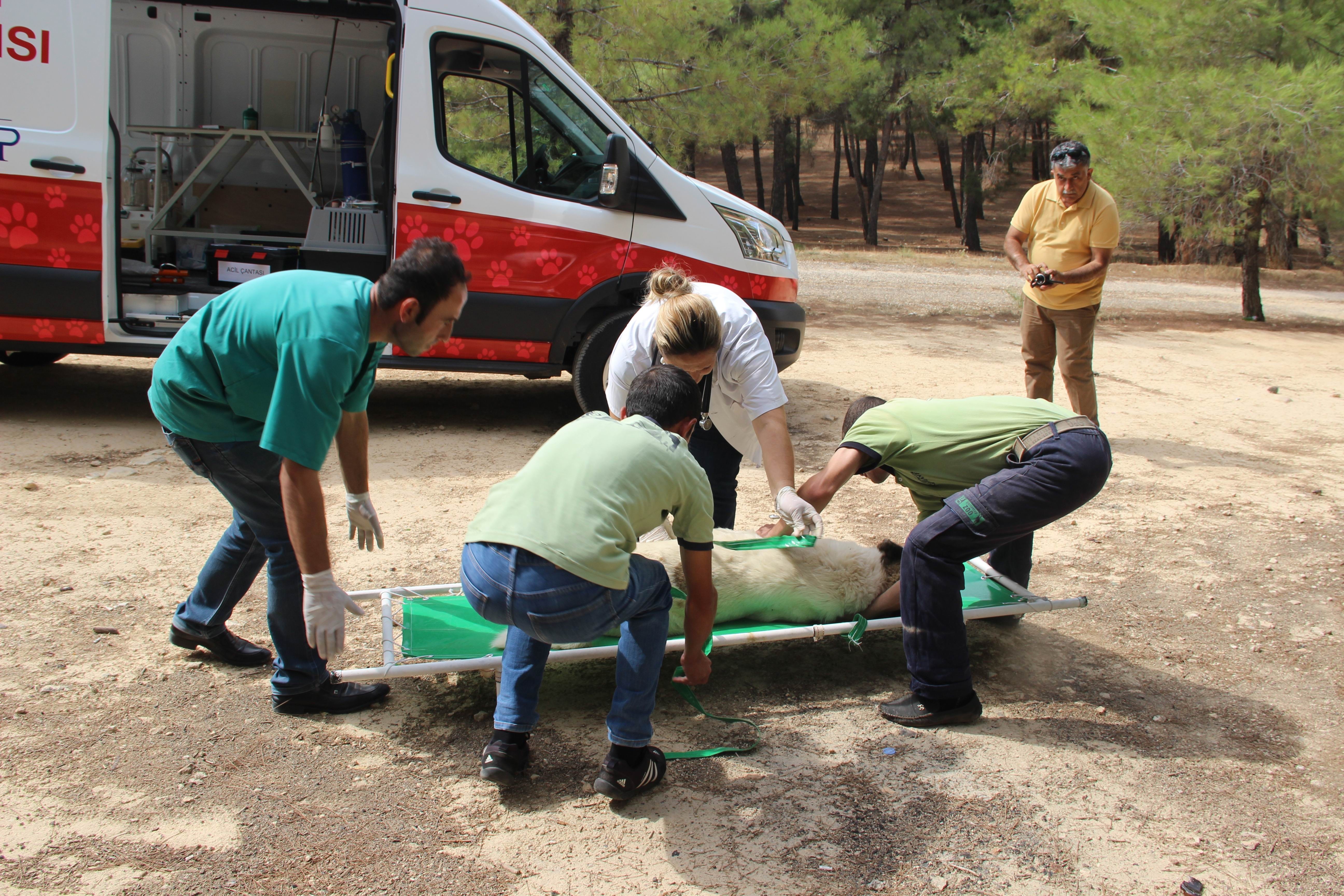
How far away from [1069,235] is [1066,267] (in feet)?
0.63

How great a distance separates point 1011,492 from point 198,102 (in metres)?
6.69

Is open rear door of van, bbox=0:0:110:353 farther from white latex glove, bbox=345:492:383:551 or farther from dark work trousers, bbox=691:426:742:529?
dark work trousers, bbox=691:426:742:529

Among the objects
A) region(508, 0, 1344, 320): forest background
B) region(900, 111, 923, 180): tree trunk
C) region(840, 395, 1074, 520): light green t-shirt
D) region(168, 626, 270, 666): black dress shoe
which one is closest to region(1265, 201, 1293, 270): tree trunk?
region(508, 0, 1344, 320): forest background

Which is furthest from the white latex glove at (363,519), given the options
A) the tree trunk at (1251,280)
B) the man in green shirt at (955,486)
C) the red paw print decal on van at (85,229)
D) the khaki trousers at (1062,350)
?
the tree trunk at (1251,280)

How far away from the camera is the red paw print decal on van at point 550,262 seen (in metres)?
6.07

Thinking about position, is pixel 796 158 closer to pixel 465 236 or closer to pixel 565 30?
pixel 565 30

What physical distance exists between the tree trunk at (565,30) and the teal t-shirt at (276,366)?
9654 mm

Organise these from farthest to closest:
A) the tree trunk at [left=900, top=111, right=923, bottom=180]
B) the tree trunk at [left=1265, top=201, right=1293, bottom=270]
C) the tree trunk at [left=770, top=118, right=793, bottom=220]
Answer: the tree trunk at [left=900, top=111, right=923, bottom=180], the tree trunk at [left=770, top=118, right=793, bottom=220], the tree trunk at [left=1265, top=201, right=1293, bottom=270]

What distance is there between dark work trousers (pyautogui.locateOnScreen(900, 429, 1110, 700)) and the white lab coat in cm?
73

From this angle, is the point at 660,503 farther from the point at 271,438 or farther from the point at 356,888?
the point at 356,888

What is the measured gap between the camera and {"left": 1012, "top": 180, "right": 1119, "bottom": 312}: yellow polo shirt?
613cm

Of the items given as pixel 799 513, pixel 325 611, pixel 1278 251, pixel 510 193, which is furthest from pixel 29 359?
pixel 1278 251

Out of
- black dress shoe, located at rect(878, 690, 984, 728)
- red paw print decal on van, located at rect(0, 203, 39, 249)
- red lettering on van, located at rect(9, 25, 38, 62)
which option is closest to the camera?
black dress shoe, located at rect(878, 690, 984, 728)

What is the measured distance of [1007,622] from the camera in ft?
13.2
